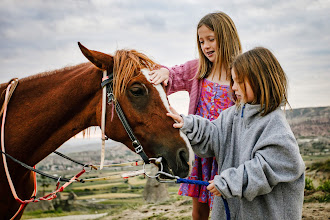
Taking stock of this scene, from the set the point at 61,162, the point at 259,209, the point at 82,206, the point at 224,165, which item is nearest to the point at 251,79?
the point at 224,165

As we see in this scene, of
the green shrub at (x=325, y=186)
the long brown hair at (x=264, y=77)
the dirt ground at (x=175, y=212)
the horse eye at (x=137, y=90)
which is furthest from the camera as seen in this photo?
the green shrub at (x=325, y=186)

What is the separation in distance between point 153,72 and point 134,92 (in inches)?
8.8

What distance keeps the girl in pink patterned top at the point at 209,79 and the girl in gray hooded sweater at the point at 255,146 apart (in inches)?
8.7

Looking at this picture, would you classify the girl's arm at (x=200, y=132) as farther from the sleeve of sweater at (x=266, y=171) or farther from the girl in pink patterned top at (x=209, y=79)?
the sleeve of sweater at (x=266, y=171)

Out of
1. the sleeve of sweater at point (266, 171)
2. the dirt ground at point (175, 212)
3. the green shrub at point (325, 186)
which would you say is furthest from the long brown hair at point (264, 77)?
the green shrub at point (325, 186)

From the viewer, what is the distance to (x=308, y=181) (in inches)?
194

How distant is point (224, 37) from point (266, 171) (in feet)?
3.80

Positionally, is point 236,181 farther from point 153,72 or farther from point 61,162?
point 61,162

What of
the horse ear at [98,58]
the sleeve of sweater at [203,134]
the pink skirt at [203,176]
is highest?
the horse ear at [98,58]

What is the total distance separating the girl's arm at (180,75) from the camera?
2.22 meters

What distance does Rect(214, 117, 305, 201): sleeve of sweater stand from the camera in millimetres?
1498

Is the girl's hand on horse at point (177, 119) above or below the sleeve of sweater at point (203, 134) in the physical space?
above

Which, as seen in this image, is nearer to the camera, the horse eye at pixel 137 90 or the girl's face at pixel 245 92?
the girl's face at pixel 245 92

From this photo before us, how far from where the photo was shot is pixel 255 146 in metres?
1.62
